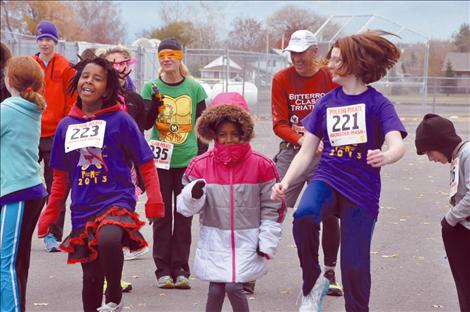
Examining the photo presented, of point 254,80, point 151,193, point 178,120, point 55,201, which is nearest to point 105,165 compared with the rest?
point 151,193

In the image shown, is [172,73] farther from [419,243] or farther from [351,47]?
[419,243]

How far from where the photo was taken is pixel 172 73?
303 inches

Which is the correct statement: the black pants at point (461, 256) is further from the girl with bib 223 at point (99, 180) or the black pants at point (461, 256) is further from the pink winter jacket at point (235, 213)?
the girl with bib 223 at point (99, 180)

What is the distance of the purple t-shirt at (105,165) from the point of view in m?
5.79

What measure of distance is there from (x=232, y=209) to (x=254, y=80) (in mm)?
29917

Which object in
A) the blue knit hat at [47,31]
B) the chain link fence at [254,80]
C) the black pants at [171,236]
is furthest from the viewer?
the chain link fence at [254,80]

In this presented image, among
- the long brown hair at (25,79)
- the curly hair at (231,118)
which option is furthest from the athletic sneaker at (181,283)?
the long brown hair at (25,79)

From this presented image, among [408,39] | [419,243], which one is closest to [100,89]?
[419,243]

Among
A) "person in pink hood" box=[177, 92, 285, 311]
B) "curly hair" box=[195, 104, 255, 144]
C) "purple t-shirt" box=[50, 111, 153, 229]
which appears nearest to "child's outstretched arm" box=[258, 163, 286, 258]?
"person in pink hood" box=[177, 92, 285, 311]

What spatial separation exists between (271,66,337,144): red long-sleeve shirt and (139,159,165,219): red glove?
179cm

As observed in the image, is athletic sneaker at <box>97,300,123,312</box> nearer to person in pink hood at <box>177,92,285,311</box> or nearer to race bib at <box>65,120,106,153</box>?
person in pink hood at <box>177,92,285,311</box>

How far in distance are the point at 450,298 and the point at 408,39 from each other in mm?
35382

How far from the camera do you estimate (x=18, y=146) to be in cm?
576

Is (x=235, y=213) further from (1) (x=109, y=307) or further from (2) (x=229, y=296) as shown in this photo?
(1) (x=109, y=307)
